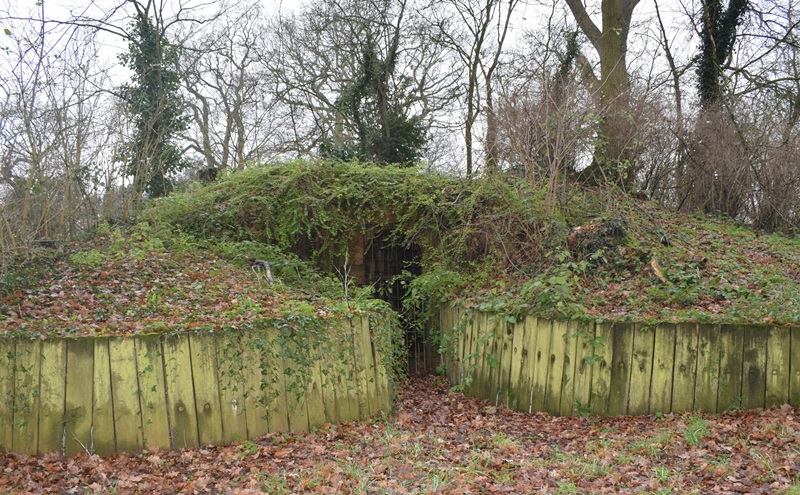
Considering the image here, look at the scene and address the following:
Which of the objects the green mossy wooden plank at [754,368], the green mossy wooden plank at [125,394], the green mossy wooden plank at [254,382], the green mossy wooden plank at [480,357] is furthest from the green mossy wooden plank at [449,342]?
the green mossy wooden plank at [125,394]

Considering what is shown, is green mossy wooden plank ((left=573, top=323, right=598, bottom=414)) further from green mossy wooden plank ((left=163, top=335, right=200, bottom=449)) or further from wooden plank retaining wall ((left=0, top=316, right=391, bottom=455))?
green mossy wooden plank ((left=163, top=335, right=200, bottom=449))

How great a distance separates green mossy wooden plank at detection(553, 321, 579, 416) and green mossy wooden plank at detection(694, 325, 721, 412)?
1.15 metres

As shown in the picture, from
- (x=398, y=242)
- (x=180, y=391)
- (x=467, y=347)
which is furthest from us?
(x=398, y=242)

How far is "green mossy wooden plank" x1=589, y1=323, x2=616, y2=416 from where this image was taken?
250 inches

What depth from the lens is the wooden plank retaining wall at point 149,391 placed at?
5.11 meters

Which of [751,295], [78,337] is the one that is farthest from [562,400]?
[78,337]

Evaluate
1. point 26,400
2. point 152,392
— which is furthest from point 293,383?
point 26,400

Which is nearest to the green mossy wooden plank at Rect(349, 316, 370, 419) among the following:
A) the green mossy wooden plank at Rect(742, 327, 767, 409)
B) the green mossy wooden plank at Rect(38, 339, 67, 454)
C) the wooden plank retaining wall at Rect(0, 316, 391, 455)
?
the wooden plank retaining wall at Rect(0, 316, 391, 455)

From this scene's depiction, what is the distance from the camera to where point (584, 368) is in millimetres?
6477

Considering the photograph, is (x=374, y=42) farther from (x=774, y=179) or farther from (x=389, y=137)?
(x=774, y=179)

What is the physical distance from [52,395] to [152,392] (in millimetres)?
766

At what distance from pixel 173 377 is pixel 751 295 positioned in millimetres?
5880

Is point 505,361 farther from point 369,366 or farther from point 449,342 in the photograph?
point 369,366

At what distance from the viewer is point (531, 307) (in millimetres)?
6977
